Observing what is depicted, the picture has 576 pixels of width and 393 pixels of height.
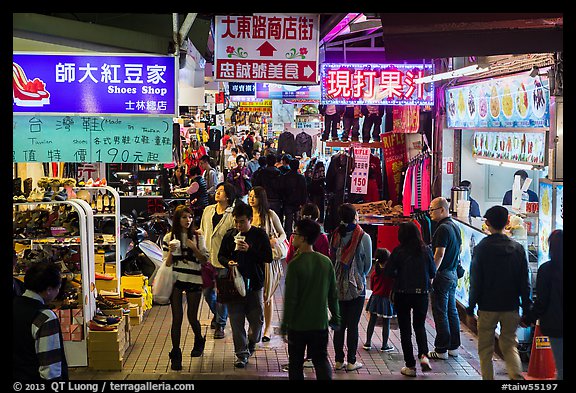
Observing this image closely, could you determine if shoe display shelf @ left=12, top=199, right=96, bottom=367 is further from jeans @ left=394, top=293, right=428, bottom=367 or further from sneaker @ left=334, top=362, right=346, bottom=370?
jeans @ left=394, top=293, right=428, bottom=367

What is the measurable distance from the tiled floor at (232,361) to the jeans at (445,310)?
22cm

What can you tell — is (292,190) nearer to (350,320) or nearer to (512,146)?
(512,146)

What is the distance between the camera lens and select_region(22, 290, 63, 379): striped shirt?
589cm

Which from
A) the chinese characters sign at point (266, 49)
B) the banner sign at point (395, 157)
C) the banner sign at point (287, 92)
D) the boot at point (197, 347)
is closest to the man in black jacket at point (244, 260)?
the boot at point (197, 347)

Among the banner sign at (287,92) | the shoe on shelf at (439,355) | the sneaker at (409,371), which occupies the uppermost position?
the banner sign at (287,92)

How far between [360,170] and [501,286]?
30.6 feet

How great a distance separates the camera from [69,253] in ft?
31.9

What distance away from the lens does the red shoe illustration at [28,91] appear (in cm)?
972

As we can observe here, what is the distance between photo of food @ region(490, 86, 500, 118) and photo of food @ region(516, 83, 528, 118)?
87 cm

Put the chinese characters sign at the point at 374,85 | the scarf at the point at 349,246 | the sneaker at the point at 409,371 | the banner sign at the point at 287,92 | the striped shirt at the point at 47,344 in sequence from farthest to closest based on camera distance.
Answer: the banner sign at the point at 287,92, the chinese characters sign at the point at 374,85, the scarf at the point at 349,246, the sneaker at the point at 409,371, the striped shirt at the point at 47,344

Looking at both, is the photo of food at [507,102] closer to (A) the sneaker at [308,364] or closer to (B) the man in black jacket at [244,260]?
(B) the man in black jacket at [244,260]
